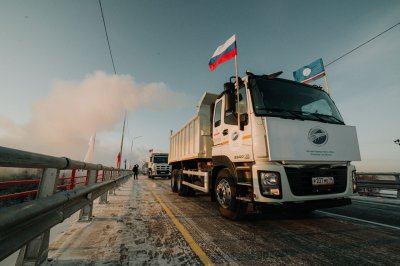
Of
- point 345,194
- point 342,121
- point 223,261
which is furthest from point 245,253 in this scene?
point 342,121

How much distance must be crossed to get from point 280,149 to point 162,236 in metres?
2.35

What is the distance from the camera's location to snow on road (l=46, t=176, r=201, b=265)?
2461 millimetres

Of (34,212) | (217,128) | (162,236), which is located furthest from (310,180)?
(34,212)

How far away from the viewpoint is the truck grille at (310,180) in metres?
3.53

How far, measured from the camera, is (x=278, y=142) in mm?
3631

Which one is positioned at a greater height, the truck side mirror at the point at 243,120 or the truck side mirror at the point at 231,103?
the truck side mirror at the point at 231,103

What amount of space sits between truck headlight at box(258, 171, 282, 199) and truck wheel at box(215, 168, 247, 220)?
806 mm

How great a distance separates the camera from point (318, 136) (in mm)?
3922

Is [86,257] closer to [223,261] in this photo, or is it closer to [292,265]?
[223,261]

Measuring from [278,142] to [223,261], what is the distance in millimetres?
2040

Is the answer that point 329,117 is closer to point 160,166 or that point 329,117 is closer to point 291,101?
point 291,101

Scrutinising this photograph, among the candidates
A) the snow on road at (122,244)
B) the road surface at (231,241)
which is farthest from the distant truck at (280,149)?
the snow on road at (122,244)

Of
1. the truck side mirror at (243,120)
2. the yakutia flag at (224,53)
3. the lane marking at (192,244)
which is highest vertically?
the yakutia flag at (224,53)

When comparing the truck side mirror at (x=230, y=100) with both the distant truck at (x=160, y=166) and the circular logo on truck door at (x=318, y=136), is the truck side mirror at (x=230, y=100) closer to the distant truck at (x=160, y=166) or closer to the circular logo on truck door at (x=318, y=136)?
the circular logo on truck door at (x=318, y=136)
